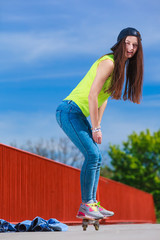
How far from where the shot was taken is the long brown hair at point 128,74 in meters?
4.62

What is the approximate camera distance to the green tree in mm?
53066

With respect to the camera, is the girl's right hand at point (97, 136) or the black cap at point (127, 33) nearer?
the girl's right hand at point (97, 136)

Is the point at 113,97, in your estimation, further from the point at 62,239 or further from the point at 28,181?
the point at 28,181

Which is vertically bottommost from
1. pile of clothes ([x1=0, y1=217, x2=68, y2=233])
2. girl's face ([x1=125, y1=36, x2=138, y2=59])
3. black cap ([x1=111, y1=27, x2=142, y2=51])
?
pile of clothes ([x1=0, y1=217, x2=68, y2=233])

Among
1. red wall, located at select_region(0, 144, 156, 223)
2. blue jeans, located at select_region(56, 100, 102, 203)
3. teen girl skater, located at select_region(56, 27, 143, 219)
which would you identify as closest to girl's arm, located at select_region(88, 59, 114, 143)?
teen girl skater, located at select_region(56, 27, 143, 219)

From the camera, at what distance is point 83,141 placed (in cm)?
465

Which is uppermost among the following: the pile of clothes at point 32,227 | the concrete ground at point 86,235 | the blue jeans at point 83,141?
the blue jeans at point 83,141

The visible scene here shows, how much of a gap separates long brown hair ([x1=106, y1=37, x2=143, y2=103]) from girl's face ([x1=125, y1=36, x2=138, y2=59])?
0.15 ft

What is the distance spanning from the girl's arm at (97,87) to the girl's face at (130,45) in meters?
0.25

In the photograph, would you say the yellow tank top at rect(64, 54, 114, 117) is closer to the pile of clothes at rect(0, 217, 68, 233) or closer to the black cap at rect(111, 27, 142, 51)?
the black cap at rect(111, 27, 142, 51)

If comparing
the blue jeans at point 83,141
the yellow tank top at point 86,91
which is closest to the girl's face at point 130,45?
the yellow tank top at point 86,91

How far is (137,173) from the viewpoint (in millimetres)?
Result: 53156

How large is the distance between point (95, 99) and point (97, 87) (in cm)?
12

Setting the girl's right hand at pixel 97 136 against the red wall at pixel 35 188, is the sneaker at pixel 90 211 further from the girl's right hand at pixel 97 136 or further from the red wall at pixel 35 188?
the red wall at pixel 35 188
